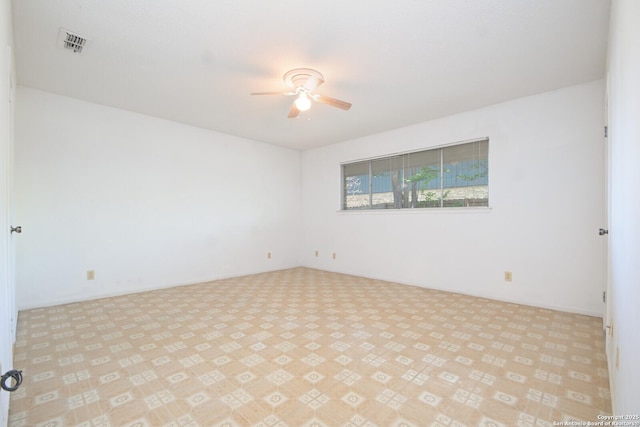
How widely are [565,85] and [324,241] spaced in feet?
13.5

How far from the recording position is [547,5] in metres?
2.00

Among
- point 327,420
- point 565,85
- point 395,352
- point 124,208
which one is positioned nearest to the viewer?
point 327,420

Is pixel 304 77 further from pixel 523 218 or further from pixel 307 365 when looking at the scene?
pixel 523 218

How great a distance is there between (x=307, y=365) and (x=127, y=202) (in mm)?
3361

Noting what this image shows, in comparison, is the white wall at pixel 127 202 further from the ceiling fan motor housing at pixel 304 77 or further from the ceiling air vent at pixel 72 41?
the ceiling fan motor housing at pixel 304 77

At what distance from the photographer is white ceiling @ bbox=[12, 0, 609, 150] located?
206 centimetres

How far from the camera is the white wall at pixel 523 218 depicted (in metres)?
3.19

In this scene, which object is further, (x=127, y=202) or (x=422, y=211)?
(x=422, y=211)

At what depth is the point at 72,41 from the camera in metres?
2.44

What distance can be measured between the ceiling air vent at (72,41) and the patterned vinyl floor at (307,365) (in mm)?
2433

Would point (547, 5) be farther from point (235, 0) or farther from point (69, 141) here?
Answer: point (69, 141)

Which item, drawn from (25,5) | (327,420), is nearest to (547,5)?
(327,420)

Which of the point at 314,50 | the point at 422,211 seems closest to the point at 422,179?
the point at 422,211

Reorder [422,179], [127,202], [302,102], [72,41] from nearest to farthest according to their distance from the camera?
[72,41] < [302,102] < [127,202] < [422,179]
